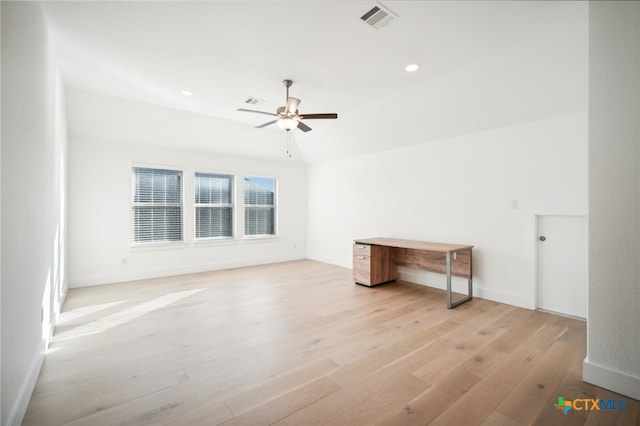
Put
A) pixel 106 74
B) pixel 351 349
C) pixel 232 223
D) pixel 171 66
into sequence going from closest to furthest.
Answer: pixel 351 349 < pixel 171 66 < pixel 106 74 < pixel 232 223

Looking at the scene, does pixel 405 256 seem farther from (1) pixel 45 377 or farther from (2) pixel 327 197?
(1) pixel 45 377

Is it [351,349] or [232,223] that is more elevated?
[232,223]

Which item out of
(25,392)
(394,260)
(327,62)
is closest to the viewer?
(25,392)

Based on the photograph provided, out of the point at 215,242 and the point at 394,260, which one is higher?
the point at 215,242

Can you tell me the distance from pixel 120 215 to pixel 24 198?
3587 millimetres

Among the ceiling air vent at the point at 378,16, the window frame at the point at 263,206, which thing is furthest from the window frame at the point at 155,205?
the ceiling air vent at the point at 378,16

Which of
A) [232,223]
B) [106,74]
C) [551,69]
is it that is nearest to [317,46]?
[551,69]

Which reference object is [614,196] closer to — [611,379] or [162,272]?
[611,379]

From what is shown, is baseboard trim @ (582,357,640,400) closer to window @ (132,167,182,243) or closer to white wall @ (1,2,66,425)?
white wall @ (1,2,66,425)

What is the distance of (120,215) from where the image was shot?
5.04m

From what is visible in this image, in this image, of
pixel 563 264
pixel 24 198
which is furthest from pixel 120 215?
pixel 563 264

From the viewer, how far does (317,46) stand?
2.78 meters

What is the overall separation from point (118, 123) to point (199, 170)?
5.14 ft

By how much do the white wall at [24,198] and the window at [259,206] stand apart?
4.11 meters
